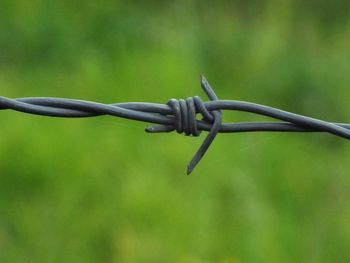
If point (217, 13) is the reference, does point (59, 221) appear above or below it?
below

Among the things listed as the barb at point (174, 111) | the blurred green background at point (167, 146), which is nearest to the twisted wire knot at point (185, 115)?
the barb at point (174, 111)

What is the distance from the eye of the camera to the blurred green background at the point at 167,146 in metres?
2.96

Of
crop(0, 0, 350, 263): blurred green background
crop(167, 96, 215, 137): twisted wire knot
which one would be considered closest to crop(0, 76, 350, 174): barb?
crop(167, 96, 215, 137): twisted wire knot

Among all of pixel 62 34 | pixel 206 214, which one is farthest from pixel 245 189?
pixel 62 34

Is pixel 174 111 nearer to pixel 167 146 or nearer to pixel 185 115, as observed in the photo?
pixel 185 115

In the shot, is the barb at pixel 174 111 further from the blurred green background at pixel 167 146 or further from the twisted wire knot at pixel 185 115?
the blurred green background at pixel 167 146

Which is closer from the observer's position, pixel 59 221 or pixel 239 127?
pixel 239 127

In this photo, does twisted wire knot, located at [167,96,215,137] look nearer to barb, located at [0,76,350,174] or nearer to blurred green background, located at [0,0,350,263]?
barb, located at [0,76,350,174]

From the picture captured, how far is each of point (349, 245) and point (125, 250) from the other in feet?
2.49

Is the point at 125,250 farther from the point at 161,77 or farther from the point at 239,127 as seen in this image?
the point at 239,127

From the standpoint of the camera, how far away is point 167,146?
11.1ft

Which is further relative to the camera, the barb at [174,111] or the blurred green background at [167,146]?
the blurred green background at [167,146]

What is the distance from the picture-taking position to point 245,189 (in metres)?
3.25

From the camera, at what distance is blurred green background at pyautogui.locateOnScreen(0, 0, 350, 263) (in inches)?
117
